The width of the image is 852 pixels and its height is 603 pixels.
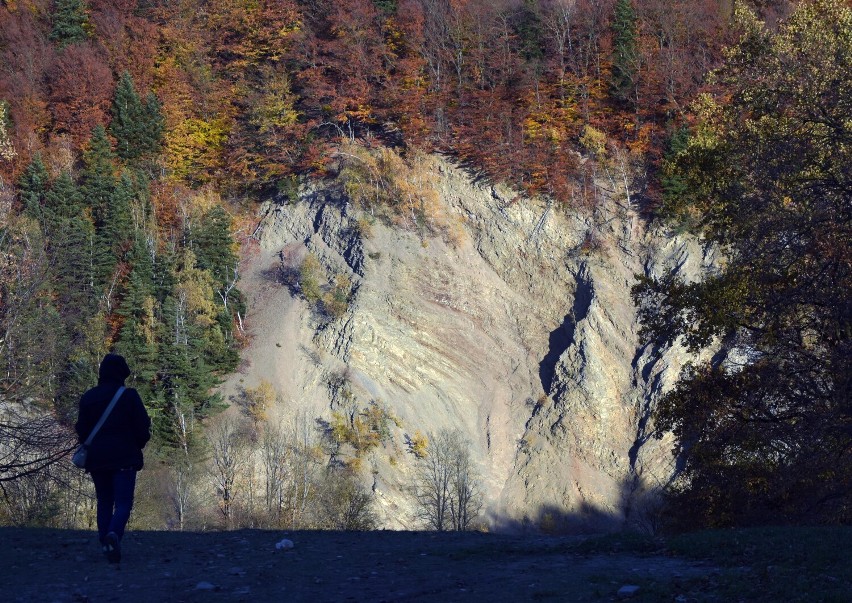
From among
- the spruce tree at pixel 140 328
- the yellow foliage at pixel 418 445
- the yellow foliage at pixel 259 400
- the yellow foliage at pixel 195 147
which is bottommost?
the yellow foliage at pixel 418 445

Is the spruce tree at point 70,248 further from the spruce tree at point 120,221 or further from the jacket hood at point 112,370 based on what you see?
the jacket hood at point 112,370

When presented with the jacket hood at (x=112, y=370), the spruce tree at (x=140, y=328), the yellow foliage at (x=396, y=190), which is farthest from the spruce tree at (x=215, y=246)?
the jacket hood at (x=112, y=370)

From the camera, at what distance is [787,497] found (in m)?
11.4

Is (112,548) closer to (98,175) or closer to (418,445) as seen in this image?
(418,445)

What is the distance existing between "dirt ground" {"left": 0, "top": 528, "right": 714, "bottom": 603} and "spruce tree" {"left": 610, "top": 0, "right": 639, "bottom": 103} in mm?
33623

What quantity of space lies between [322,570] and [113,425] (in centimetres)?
219

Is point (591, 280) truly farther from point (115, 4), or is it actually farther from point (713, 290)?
point (115, 4)

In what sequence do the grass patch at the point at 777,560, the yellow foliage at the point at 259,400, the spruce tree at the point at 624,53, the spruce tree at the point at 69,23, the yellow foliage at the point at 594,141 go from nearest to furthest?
1. the grass patch at the point at 777,560
2. the yellow foliage at the point at 259,400
3. the yellow foliage at the point at 594,141
4. the spruce tree at the point at 624,53
5. the spruce tree at the point at 69,23

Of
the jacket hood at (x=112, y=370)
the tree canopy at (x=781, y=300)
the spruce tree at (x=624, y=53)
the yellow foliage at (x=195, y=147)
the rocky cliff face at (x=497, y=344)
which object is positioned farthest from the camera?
the yellow foliage at (x=195, y=147)

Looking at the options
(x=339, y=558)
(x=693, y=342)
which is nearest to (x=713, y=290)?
(x=693, y=342)

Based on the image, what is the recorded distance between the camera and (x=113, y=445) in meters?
7.34

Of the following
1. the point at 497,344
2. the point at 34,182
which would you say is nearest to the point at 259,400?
the point at 497,344

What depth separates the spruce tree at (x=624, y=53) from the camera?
39562 millimetres

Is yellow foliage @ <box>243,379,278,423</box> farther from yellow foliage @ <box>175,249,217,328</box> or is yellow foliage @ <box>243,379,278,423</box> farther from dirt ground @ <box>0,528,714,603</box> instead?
dirt ground @ <box>0,528,714,603</box>
